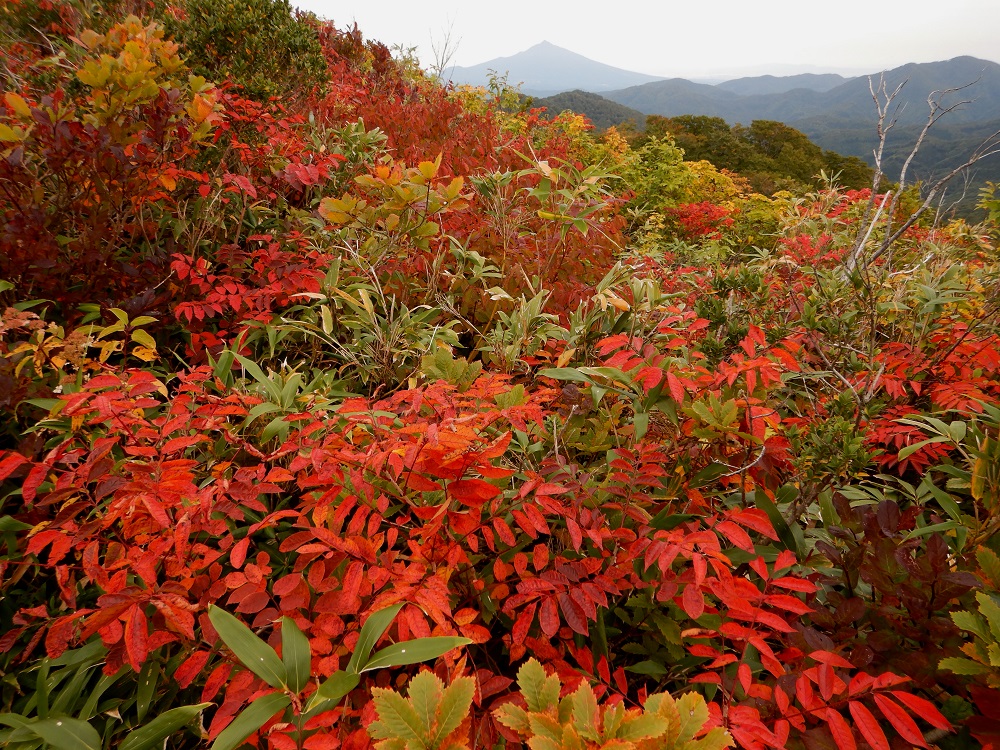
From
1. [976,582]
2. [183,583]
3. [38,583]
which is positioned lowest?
[38,583]

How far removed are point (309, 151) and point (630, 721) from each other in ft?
11.7

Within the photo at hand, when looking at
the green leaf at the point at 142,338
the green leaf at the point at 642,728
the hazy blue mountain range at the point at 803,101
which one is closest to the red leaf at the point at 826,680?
the green leaf at the point at 642,728

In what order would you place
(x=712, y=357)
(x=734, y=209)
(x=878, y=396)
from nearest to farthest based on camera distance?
(x=712, y=357) → (x=878, y=396) → (x=734, y=209)

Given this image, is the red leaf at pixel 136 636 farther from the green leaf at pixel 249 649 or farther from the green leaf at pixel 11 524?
the green leaf at pixel 11 524

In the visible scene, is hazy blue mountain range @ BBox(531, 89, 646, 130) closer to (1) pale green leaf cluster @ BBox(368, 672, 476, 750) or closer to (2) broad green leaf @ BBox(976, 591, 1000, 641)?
(2) broad green leaf @ BBox(976, 591, 1000, 641)

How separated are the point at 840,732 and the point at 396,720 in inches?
32.3

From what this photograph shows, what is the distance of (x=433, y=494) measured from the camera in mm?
1278

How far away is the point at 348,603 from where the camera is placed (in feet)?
3.35

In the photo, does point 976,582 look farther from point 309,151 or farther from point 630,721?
point 309,151

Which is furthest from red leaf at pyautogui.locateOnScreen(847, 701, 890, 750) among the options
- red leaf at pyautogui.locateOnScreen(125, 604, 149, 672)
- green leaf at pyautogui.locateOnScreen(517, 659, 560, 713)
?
red leaf at pyautogui.locateOnScreen(125, 604, 149, 672)

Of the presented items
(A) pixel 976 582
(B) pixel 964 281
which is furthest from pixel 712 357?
(B) pixel 964 281

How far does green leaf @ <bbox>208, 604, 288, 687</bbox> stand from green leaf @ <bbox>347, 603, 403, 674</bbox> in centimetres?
12

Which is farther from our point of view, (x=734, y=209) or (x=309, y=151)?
(x=734, y=209)

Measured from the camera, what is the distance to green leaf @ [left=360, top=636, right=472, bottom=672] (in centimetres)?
82
